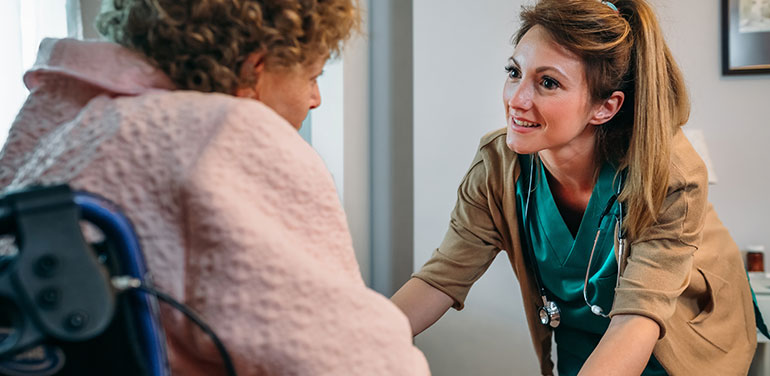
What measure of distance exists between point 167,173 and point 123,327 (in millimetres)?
114

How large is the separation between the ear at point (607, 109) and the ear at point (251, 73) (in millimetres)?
977

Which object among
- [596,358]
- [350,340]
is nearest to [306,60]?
[350,340]

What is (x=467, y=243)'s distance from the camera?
156 centimetres

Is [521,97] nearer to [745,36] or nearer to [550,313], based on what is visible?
[550,313]

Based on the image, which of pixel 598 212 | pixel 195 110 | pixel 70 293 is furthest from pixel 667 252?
pixel 70 293

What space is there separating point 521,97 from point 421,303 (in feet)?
1.64

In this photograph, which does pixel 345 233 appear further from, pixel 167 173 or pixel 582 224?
pixel 582 224

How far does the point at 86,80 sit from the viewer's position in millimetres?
587

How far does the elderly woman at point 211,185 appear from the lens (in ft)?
1.58

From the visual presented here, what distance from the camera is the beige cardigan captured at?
135 cm

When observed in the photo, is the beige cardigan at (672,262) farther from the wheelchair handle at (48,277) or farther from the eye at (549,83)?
the wheelchair handle at (48,277)

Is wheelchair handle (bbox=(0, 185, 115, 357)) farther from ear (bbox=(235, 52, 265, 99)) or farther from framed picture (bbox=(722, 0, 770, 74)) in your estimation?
framed picture (bbox=(722, 0, 770, 74))

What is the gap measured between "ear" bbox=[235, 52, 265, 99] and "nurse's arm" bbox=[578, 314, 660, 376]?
2.55ft

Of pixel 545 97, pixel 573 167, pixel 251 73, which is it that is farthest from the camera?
pixel 573 167
